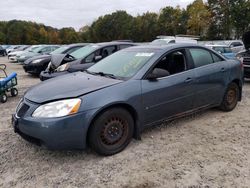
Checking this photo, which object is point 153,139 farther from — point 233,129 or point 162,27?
point 162,27

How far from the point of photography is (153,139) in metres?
3.99

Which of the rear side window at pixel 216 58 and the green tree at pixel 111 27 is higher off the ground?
the green tree at pixel 111 27

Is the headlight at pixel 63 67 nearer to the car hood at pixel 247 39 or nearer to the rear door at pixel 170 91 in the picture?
the rear door at pixel 170 91

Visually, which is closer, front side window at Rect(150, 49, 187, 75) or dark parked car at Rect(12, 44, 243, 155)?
dark parked car at Rect(12, 44, 243, 155)

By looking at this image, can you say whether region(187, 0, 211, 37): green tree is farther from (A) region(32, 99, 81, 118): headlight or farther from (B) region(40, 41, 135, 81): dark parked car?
(A) region(32, 99, 81, 118): headlight

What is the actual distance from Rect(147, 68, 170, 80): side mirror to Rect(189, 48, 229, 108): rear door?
79cm

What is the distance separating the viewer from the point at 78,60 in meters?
7.57

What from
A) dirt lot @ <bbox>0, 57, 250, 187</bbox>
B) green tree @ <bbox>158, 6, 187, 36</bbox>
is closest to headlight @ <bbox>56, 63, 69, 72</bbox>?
dirt lot @ <bbox>0, 57, 250, 187</bbox>

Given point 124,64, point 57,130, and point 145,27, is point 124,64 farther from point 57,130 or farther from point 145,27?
point 145,27

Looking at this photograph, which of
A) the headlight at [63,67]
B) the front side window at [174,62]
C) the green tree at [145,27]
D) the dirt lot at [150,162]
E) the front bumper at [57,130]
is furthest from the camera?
the green tree at [145,27]

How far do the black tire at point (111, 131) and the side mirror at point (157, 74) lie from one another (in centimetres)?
65

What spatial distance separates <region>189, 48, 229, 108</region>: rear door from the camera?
14.6 ft

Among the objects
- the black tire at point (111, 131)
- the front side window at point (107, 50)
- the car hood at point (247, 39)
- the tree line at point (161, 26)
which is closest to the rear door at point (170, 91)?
the black tire at point (111, 131)

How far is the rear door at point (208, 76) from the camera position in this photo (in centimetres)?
446
